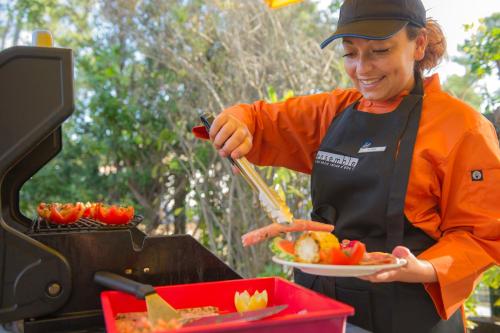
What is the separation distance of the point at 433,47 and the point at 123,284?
1.45 m

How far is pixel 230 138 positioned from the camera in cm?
160

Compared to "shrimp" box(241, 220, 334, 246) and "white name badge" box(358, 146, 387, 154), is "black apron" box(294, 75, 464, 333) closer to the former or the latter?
"white name badge" box(358, 146, 387, 154)

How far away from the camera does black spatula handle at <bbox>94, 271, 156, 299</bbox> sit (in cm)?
112

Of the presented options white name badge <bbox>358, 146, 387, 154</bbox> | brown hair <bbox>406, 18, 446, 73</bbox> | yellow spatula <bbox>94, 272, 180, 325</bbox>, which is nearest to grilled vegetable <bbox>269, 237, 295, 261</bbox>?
yellow spatula <bbox>94, 272, 180, 325</bbox>

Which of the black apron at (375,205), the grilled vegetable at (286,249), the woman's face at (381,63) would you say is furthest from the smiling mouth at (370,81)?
the grilled vegetable at (286,249)

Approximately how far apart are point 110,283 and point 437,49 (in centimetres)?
147

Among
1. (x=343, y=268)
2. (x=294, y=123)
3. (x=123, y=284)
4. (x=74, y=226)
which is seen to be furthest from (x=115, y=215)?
(x=294, y=123)

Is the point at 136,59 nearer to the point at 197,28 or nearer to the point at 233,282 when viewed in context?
the point at 197,28

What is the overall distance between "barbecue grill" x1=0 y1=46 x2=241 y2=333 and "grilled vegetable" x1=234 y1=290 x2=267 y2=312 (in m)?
0.26

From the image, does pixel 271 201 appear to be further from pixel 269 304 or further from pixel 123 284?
pixel 123 284

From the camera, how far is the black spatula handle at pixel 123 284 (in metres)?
1.12

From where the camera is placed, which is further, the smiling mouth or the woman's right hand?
the smiling mouth

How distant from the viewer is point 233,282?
133 centimetres

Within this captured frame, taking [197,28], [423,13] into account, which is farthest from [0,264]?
[197,28]
